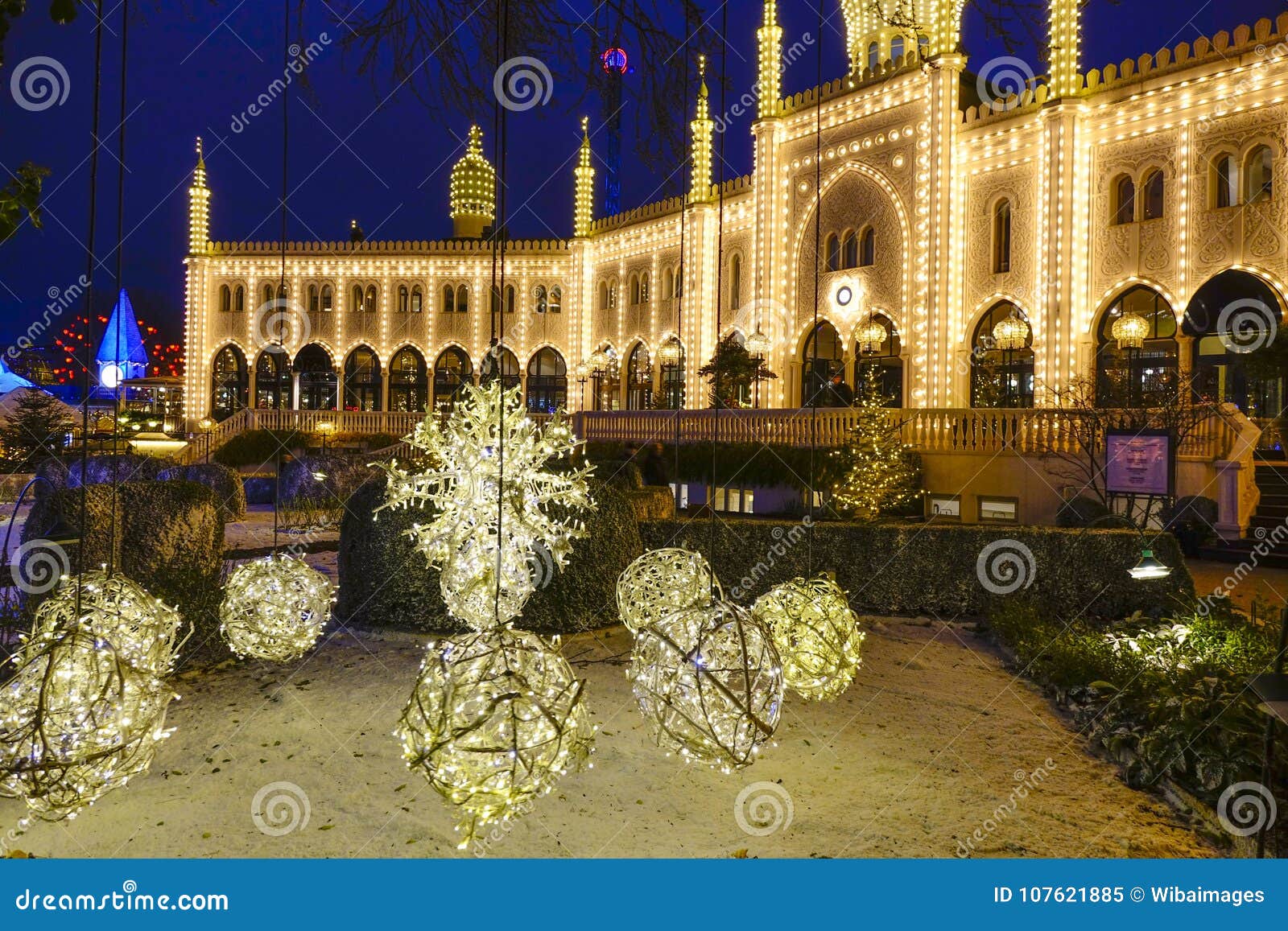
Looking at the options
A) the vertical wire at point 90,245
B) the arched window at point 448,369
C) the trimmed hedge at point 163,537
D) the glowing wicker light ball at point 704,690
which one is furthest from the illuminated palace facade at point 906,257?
the vertical wire at point 90,245

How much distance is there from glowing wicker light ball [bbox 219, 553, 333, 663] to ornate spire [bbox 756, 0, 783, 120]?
73.9 ft

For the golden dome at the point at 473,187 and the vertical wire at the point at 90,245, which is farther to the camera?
the golden dome at the point at 473,187

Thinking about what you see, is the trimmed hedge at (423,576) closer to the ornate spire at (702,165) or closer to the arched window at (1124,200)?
the arched window at (1124,200)

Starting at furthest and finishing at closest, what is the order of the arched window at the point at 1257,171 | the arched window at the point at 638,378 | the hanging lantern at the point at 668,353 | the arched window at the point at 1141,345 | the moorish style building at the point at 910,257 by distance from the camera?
the arched window at the point at 638,378 < the hanging lantern at the point at 668,353 < the arched window at the point at 1141,345 < the moorish style building at the point at 910,257 < the arched window at the point at 1257,171

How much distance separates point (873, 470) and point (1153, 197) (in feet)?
32.2

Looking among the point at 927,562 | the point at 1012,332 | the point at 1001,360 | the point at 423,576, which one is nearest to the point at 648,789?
the point at 423,576

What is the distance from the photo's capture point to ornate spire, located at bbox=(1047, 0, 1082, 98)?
1888 cm

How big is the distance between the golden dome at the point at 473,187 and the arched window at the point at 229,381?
37.3 ft

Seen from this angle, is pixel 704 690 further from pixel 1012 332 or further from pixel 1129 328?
pixel 1012 332

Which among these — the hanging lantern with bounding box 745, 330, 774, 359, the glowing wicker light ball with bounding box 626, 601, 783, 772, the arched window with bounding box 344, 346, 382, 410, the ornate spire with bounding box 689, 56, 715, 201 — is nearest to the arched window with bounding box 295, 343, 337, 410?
the arched window with bounding box 344, 346, 382, 410

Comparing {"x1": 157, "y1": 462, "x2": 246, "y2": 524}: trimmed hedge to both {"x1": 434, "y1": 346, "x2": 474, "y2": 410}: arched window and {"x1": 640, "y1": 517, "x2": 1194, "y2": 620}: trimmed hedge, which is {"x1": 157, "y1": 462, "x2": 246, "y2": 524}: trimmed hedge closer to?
{"x1": 640, "y1": 517, "x2": 1194, "y2": 620}: trimmed hedge

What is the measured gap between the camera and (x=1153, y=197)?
1881 centimetres

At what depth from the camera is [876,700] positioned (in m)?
7.45

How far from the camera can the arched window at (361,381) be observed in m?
36.1
